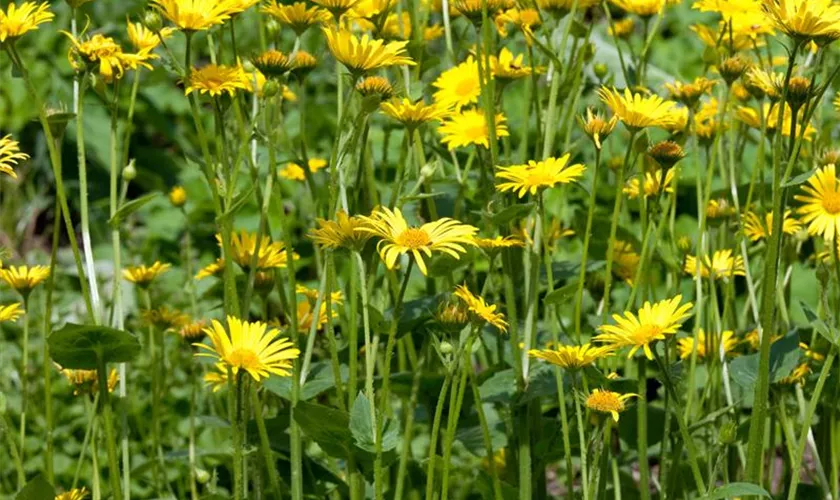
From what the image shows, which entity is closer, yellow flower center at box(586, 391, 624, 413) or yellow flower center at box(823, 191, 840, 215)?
yellow flower center at box(586, 391, 624, 413)

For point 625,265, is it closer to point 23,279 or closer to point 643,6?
point 643,6

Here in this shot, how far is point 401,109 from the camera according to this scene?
1.40 meters

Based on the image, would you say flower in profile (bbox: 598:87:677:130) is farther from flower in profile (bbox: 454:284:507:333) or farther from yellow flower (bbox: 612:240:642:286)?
yellow flower (bbox: 612:240:642:286)

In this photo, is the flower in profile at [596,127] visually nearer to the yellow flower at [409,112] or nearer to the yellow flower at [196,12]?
the yellow flower at [409,112]

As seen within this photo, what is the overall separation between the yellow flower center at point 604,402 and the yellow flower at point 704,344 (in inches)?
16.2

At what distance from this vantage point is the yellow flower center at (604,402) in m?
1.23

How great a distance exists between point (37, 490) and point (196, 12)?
539 millimetres

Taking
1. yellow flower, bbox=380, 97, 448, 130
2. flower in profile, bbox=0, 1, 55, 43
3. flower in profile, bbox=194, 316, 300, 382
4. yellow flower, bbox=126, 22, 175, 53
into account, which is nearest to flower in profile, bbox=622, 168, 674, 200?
yellow flower, bbox=380, 97, 448, 130

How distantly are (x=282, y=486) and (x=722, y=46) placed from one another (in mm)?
868

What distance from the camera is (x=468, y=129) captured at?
5.15 feet

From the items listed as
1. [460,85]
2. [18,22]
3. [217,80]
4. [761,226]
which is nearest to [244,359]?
[217,80]

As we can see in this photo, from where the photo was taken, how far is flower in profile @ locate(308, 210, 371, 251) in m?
1.21

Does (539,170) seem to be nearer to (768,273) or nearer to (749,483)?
(768,273)

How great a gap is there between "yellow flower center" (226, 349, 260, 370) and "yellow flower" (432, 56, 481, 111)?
52 cm
